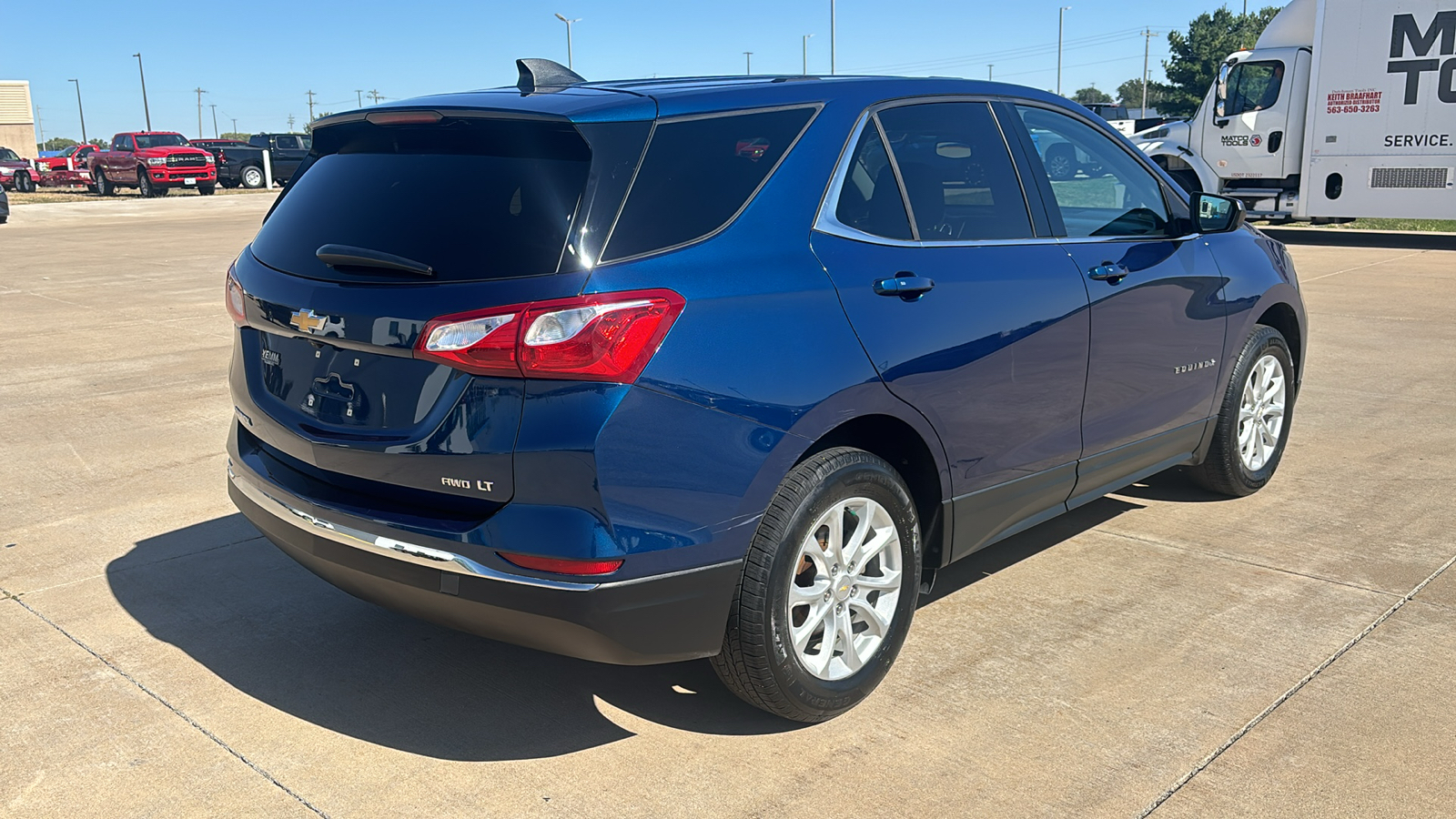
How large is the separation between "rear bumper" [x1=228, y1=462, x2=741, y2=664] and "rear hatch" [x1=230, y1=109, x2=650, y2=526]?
0.10m

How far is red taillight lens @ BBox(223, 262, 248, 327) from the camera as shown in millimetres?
3553

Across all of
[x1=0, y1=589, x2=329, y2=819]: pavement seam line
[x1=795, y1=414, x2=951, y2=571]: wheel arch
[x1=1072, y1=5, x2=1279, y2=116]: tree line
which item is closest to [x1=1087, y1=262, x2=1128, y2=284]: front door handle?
[x1=795, y1=414, x2=951, y2=571]: wheel arch

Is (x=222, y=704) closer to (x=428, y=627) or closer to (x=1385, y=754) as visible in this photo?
A: (x=428, y=627)

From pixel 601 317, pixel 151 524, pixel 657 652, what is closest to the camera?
pixel 601 317

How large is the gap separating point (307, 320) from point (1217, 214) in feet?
11.7

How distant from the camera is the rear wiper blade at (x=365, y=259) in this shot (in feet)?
9.69

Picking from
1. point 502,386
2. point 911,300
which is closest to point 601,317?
point 502,386

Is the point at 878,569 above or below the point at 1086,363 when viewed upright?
below

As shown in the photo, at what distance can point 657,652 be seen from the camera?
3000 mm

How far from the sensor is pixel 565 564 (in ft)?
9.22

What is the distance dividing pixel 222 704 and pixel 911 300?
2316 mm

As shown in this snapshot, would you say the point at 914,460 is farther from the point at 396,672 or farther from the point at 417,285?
the point at 396,672

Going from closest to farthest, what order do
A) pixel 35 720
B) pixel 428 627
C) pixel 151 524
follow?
pixel 35 720, pixel 428 627, pixel 151 524

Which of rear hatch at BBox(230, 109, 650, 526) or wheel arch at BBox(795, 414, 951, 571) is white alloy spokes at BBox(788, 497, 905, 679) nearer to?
wheel arch at BBox(795, 414, 951, 571)
